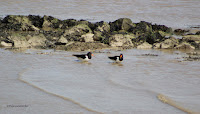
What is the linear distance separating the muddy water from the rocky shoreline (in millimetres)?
3348

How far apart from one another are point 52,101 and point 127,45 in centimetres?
1261

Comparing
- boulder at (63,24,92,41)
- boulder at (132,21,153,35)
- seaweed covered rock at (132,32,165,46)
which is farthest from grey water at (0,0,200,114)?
boulder at (132,21,153,35)

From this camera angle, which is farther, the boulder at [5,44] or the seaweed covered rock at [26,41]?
the boulder at [5,44]

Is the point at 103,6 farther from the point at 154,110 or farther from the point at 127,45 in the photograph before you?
the point at 154,110

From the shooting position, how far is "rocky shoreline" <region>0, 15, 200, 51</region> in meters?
21.4

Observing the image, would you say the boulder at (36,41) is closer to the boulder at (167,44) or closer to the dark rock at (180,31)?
the boulder at (167,44)

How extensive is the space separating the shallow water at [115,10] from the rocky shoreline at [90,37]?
5.74 metres

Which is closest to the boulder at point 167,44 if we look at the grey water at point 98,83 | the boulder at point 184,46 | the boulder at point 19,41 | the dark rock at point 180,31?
the boulder at point 184,46

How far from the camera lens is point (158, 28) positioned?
91.7ft

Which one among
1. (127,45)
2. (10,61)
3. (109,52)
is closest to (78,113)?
(10,61)

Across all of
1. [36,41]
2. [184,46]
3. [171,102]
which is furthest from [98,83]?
[184,46]

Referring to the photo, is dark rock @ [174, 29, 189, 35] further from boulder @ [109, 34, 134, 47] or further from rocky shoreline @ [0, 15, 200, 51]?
boulder @ [109, 34, 134, 47]

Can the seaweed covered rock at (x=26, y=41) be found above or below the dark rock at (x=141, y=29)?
below

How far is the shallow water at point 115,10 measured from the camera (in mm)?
34594
